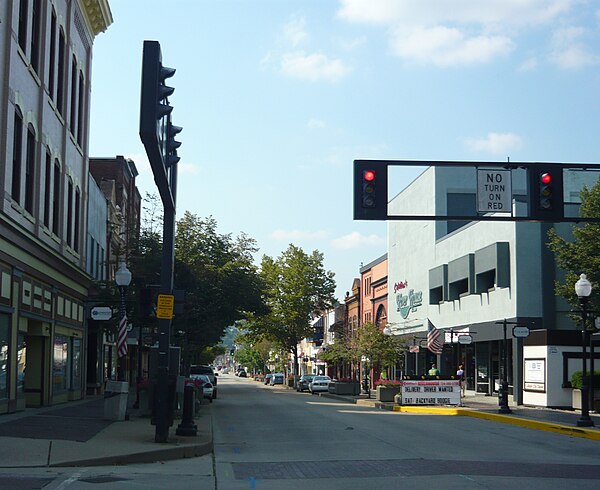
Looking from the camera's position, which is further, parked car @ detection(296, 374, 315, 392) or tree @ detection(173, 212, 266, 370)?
parked car @ detection(296, 374, 315, 392)

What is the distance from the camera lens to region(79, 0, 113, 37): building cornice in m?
36.2

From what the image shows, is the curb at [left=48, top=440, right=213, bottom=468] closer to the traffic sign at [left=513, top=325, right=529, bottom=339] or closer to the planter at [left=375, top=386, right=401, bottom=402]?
the traffic sign at [left=513, top=325, right=529, bottom=339]

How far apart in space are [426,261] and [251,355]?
96.7 metres

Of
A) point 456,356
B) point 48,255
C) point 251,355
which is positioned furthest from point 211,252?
point 251,355

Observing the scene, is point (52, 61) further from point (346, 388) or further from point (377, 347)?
point (346, 388)

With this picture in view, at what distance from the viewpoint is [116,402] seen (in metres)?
22.3

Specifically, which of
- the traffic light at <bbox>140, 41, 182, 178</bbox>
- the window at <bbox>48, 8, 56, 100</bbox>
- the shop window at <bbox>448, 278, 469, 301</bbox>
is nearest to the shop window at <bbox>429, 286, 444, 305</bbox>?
the shop window at <bbox>448, 278, 469, 301</bbox>

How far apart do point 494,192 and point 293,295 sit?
219ft

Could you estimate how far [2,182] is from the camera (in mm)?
22594

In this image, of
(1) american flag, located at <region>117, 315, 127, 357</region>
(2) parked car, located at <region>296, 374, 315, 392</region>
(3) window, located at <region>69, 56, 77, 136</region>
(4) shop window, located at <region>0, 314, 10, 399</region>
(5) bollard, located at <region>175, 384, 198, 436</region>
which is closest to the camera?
(5) bollard, located at <region>175, 384, 198, 436</region>

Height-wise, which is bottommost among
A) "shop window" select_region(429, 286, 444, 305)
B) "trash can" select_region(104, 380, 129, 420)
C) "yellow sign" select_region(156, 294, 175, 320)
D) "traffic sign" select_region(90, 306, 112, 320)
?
"trash can" select_region(104, 380, 129, 420)

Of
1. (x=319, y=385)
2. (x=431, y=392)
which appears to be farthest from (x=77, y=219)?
(x=319, y=385)

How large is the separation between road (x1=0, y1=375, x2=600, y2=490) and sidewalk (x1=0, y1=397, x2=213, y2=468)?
1.18 feet

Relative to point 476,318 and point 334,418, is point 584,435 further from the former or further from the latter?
point 476,318
